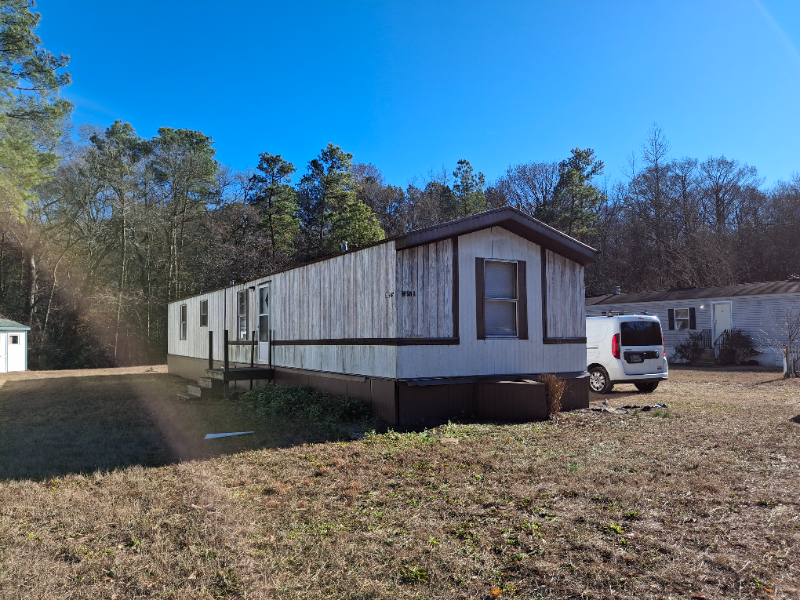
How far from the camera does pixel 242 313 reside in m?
A: 14.7

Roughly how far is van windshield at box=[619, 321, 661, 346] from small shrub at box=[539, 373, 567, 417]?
3.55 meters

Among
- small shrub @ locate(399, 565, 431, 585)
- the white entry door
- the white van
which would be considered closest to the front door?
the white van

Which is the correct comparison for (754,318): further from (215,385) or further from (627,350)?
(215,385)

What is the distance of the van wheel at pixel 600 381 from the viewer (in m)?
12.4

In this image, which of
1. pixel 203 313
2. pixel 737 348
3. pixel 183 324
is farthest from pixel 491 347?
pixel 737 348

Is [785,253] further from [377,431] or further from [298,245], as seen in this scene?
[377,431]

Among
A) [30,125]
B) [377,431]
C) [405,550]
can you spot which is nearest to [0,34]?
[30,125]

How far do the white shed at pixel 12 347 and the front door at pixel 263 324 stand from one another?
1552 cm

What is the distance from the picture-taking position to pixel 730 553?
11.8 feet

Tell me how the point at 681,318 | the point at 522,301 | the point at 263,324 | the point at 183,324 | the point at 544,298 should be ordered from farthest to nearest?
the point at 681,318
the point at 183,324
the point at 263,324
the point at 544,298
the point at 522,301

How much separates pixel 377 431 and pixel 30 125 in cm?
1623

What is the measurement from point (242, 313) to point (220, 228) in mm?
17928

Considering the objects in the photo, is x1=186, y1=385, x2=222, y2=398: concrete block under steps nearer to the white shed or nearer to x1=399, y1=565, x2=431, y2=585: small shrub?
x1=399, y1=565, x2=431, y2=585: small shrub

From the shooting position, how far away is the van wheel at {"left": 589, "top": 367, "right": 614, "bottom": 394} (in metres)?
12.4
